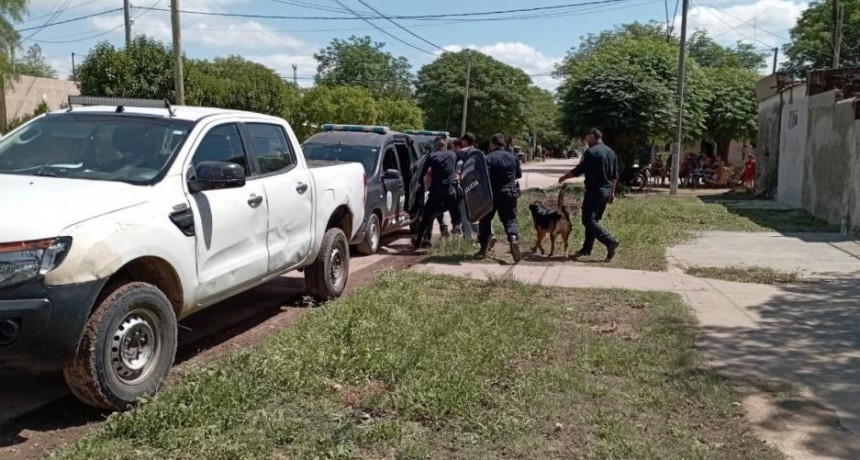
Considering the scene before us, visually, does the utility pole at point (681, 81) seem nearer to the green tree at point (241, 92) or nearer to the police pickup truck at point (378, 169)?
the police pickup truck at point (378, 169)

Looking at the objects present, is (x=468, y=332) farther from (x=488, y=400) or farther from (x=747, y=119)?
(x=747, y=119)

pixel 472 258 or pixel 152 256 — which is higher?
pixel 152 256

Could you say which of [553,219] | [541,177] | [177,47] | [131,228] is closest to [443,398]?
[131,228]

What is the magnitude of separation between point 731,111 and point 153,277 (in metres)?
31.6

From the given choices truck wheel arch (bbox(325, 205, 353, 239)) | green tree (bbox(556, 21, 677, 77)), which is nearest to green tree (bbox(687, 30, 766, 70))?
green tree (bbox(556, 21, 677, 77))

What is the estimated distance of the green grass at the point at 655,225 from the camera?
10633mm

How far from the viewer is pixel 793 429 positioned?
4477 millimetres

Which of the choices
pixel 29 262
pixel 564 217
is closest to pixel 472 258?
pixel 564 217

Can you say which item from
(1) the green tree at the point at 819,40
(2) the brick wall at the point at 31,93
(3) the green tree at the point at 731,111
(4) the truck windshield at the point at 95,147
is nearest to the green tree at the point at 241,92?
(2) the brick wall at the point at 31,93

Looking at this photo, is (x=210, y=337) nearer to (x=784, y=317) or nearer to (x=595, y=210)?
(x=784, y=317)

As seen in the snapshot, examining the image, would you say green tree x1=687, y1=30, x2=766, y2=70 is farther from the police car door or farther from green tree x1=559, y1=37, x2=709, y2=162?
the police car door

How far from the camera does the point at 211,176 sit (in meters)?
5.10

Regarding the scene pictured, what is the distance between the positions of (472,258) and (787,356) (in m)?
5.01

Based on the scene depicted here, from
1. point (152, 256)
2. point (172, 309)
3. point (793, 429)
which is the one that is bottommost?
point (793, 429)
